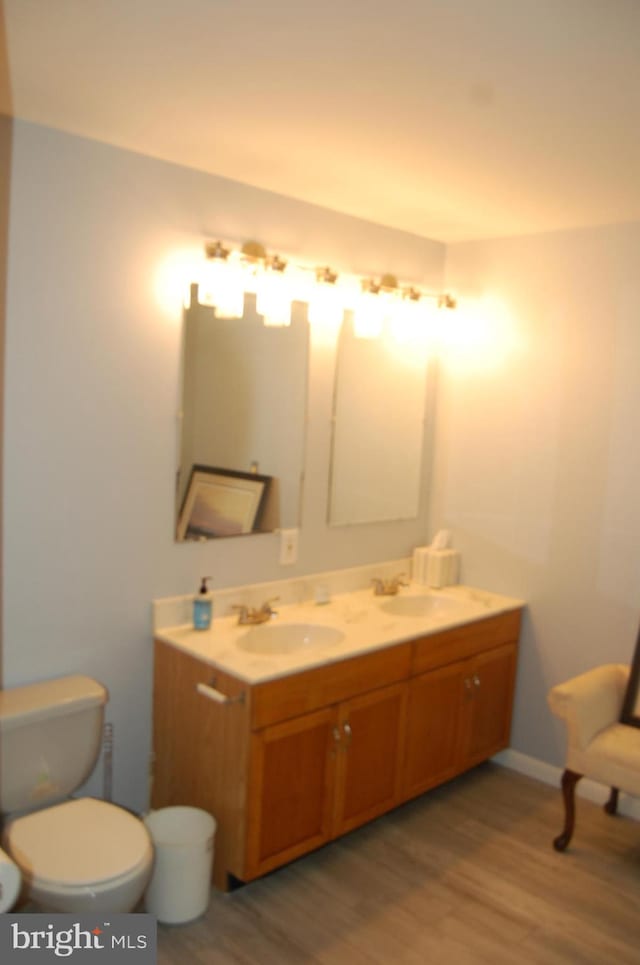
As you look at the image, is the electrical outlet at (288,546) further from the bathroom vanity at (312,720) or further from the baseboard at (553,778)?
the baseboard at (553,778)

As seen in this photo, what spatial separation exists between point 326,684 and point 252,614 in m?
0.43

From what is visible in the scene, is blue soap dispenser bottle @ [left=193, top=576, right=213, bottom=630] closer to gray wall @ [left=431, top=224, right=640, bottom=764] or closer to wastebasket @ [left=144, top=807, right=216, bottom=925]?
wastebasket @ [left=144, top=807, right=216, bottom=925]

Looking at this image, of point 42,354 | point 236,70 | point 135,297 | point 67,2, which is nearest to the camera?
point 67,2

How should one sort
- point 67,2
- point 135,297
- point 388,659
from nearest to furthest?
point 67,2 < point 135,297 < point 388,659

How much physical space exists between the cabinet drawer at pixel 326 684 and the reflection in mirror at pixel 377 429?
0.71m

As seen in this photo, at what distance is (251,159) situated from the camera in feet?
7.98

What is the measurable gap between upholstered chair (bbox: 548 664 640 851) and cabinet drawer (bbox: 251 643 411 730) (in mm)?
593

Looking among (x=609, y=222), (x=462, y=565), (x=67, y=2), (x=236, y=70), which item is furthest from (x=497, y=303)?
(x=67, y=2)

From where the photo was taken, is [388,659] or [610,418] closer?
[388,659]

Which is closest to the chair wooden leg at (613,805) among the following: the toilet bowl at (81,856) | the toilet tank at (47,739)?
the toilet bowl at (81,856)

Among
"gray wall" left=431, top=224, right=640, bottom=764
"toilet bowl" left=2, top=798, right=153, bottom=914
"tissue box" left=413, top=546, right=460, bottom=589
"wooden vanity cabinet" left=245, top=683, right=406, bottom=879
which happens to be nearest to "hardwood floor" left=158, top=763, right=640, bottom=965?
"wooden vanity cabinet" left=245, top=683, right=406, bottom=879

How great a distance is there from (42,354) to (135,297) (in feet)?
1.24

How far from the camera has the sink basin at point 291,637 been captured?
276 centimetres

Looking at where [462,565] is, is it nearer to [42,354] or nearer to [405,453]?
[405,453]
